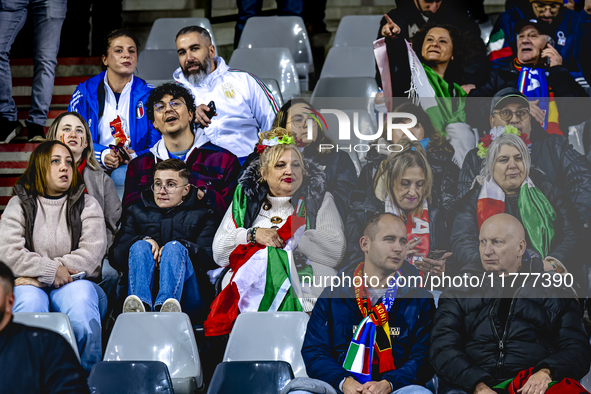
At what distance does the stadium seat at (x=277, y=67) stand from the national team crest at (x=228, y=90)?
64 centimetres

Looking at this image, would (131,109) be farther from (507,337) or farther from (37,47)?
(507,337)

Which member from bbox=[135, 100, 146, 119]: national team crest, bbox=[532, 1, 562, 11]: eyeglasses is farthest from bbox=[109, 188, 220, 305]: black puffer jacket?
bbox=[532, 1, 562, 11]: eyeglasses

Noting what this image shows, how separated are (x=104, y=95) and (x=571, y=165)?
2.42 metres

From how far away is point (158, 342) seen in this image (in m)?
2.96

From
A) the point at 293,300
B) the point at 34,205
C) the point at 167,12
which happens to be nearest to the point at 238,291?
the point at 293,300

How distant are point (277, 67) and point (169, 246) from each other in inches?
69.3

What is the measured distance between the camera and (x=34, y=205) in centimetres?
327

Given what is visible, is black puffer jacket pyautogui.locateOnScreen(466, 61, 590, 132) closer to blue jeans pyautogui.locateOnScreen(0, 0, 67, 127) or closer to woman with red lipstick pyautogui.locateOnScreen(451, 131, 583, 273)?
woman with red lipstick pyautogui.locateOnScreen(451, 131, 583, 273)

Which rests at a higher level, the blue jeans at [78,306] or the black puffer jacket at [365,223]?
the black puffer jacket at [365,223]

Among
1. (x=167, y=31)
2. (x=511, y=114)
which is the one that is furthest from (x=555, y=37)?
(x=167, y=31)

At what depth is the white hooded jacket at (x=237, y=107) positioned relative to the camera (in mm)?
3811

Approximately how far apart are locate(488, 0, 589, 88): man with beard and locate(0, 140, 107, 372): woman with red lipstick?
7.14ft

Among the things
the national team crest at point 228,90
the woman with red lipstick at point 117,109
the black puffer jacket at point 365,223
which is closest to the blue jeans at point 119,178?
the woman with red lipstick at point 117,109

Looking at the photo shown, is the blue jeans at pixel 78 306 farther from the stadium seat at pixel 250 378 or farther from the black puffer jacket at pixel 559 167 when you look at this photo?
the black puffer jacket at pixel 559 167
